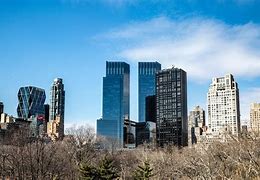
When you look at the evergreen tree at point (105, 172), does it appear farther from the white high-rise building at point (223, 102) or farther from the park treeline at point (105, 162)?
the white high-rise building at point (223, 102)

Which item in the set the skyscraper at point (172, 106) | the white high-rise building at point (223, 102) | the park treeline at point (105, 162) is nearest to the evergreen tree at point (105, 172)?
the park treeline at point (105, 162)

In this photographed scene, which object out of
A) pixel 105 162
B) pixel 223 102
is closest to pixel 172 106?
pixel 223 102

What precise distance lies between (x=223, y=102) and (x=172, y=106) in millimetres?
19293

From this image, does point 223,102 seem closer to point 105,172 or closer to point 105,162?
point 105,162

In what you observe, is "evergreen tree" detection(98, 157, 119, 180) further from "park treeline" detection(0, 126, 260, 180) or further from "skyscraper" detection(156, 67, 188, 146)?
"skyscraper" detection(156, 67, 188, 146)

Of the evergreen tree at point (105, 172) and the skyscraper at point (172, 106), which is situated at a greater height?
the skyscraper at point (172, 106)

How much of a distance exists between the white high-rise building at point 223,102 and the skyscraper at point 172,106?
32.5ft

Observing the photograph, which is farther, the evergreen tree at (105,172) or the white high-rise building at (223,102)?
the white high-rise building at (223,102)

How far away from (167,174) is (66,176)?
12527mm

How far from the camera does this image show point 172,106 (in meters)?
160

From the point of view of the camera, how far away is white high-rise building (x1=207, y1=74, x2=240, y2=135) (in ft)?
508

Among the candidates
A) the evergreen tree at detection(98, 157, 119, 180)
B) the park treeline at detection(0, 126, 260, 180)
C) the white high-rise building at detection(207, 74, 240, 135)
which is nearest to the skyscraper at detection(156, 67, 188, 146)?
the white high-rise building at detection(207, 74, 240, 135)

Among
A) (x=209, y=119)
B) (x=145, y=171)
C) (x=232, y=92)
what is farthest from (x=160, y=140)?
(x=145, y=171)

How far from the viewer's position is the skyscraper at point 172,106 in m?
145
